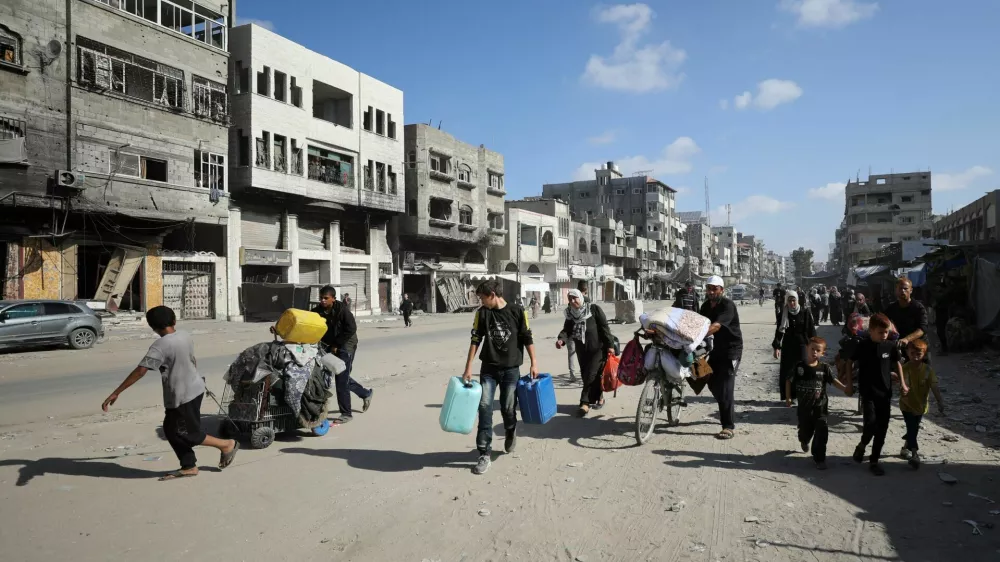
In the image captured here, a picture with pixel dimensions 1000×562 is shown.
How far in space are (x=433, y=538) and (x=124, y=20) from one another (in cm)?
2775

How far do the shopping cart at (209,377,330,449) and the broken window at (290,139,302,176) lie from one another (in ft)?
93.3

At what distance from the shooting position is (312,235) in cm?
3531

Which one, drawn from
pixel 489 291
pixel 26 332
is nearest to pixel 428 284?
pixel 26 332

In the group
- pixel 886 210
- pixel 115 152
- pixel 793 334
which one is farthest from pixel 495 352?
pixel 886 210

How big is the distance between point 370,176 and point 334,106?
15.2 feet

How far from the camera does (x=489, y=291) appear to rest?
592 cm

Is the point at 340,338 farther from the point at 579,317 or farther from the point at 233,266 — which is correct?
the point at 233,266

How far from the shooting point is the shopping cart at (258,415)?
6.32 metres

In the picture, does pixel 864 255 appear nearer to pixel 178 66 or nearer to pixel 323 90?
pixel 323 90

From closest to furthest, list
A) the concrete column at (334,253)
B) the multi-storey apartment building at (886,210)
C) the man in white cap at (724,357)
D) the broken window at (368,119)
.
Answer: the man in white cap at (724,357) → the concrete column at (334,253) → the broken window at (368,119) → the multi-storey apartment building at (886,210)

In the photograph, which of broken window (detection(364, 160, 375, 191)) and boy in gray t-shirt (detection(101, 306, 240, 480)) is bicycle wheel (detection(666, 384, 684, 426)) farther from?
broken window (detection(364, 160, 375, 191))

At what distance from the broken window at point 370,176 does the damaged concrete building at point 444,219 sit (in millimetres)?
3638

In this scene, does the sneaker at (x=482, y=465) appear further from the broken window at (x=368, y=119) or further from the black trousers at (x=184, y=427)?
the broken window at (x=368, y=119)

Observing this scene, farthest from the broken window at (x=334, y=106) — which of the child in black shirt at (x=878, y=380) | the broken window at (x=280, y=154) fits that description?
the child in black shirt at (x=878, y=380)
